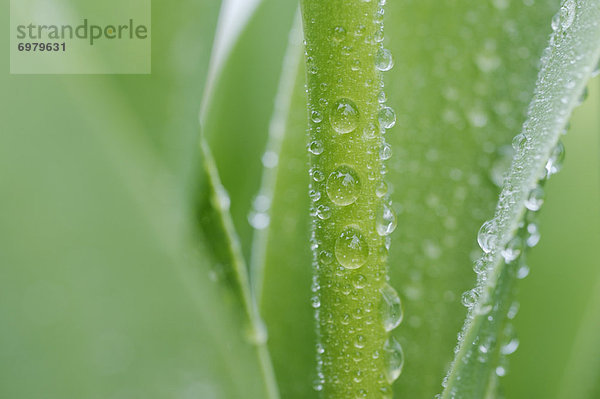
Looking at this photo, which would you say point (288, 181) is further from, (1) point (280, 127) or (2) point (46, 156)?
(2) point (46, 156)

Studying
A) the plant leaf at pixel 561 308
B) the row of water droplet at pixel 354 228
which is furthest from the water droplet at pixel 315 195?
the plant leaf at pixel 561 308

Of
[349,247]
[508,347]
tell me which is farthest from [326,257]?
[508,347]

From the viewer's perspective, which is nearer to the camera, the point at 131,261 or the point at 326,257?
the point at 326,257

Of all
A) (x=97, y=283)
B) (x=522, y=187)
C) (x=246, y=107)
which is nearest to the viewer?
(x=522, y=187)

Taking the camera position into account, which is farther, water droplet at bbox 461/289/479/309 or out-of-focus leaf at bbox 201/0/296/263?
out-of-focus leaf at bbox 201/0/296/263

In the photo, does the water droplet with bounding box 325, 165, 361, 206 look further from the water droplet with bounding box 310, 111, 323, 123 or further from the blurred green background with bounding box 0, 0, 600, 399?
the blurred green background with bounding box 0, 0, 600, 399

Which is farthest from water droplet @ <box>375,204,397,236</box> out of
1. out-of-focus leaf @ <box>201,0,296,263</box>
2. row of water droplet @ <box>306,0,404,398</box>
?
out-of-focus leaf @ <box>201,0,296,263</box>

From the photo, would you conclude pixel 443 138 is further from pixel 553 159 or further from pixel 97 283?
pixel 97 283
